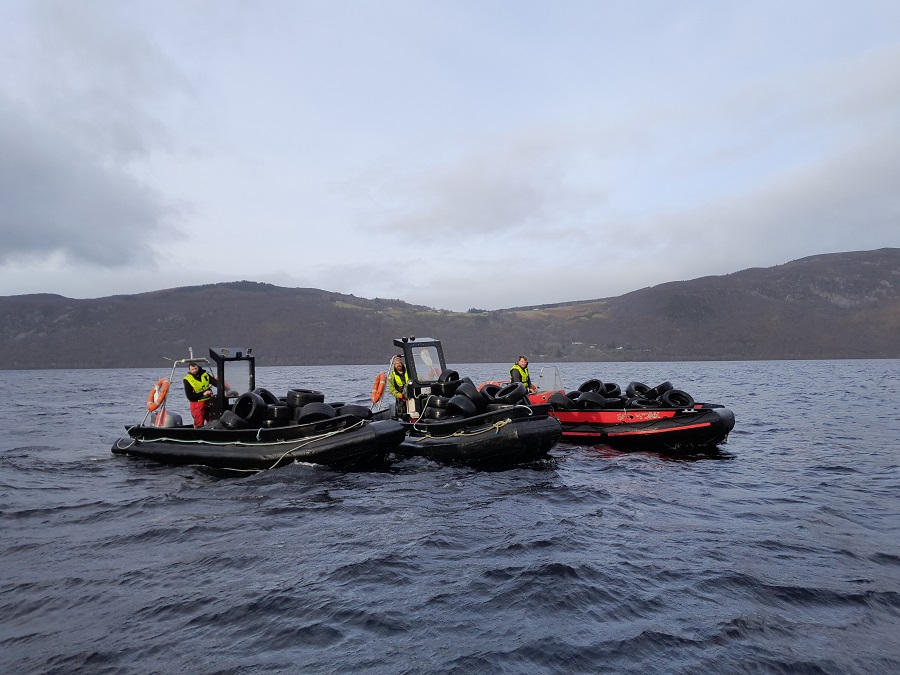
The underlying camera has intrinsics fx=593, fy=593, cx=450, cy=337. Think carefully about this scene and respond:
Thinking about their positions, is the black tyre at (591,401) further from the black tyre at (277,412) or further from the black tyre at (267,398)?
the black tyre at (267,398)

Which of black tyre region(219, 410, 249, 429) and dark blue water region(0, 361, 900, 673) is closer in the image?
dark blue water region(0, 361, 900, 673)

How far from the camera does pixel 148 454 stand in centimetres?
1375

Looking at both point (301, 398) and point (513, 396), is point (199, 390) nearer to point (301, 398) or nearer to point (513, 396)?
point (301, 398)

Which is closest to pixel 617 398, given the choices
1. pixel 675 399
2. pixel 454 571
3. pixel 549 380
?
pixel 675 399

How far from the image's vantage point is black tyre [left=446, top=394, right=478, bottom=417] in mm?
13219

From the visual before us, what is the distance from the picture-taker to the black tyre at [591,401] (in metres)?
16.1

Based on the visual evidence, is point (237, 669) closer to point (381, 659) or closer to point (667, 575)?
point (381, 659)

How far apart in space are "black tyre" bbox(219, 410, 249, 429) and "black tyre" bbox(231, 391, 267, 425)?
10 centimetres

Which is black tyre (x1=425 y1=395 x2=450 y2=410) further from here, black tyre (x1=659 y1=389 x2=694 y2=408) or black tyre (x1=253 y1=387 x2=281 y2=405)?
black tyre (x1=659 y1=389 x2=694 y2=408)

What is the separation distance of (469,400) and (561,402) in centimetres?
417

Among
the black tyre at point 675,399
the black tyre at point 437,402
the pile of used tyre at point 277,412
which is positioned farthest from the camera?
the black tyre at point 675,399

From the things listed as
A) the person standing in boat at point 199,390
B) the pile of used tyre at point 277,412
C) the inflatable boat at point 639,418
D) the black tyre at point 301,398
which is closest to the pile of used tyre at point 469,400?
the pile of used tyre at point 277,412

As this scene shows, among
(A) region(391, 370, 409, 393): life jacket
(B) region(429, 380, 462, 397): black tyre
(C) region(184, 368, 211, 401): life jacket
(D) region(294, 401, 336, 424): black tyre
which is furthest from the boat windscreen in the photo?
(B) region(429, 380, 462, 397): black tyre

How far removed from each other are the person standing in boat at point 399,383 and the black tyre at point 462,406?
2.76m
